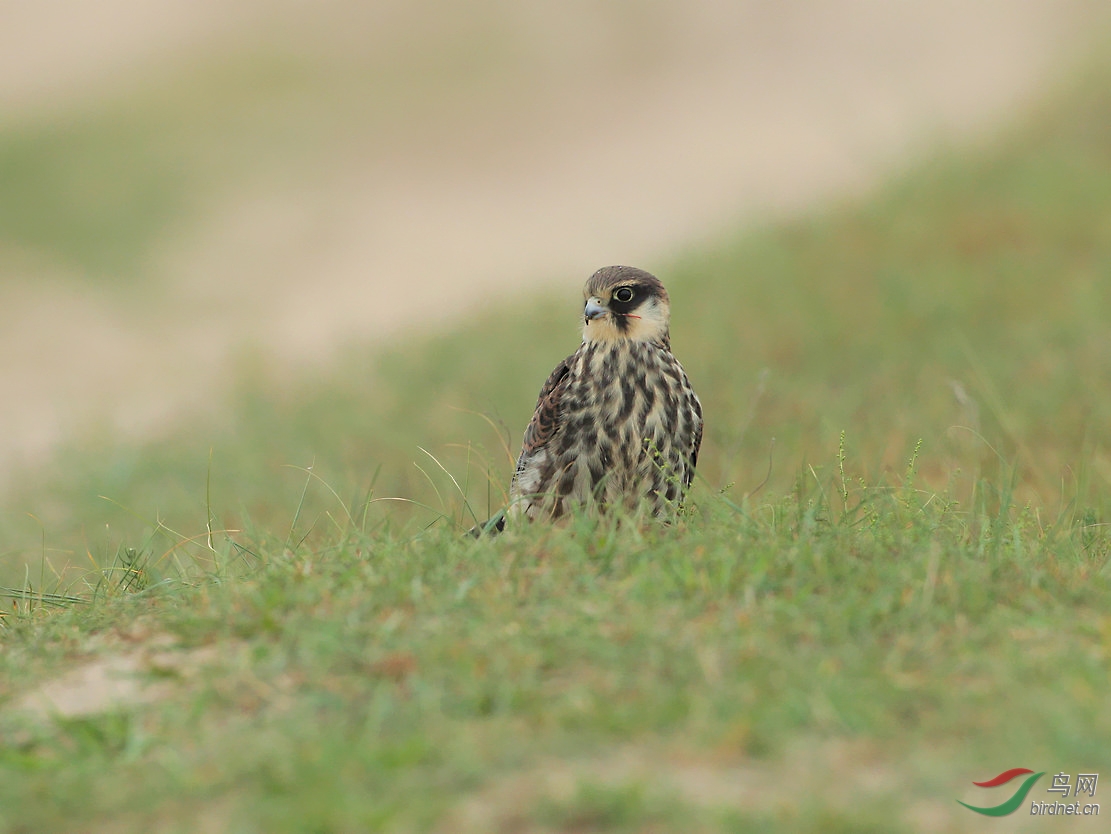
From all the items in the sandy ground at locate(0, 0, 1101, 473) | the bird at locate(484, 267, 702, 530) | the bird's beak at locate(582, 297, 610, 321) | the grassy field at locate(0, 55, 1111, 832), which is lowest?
the grassy field at locate(0, 55, 1111, 832)

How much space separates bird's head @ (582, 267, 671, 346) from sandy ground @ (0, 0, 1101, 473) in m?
5.45

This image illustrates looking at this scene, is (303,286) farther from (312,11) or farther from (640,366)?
(640,366)

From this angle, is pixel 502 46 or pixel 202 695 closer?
pixel 202 695

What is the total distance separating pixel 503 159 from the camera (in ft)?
58.5

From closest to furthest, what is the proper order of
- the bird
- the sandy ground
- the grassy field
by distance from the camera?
1. the grassy field
2. the bird
3. the sandy ground

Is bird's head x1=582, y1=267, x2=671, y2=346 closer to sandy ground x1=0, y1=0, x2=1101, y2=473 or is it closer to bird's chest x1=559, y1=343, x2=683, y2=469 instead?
bird's chest x1=559, y1=343, x2=683, y2=469

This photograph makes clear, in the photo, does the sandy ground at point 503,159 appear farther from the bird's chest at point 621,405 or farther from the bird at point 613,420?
the bird's chest at point 621,405

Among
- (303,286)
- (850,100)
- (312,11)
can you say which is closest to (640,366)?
(303,286)

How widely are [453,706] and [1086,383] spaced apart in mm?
5611

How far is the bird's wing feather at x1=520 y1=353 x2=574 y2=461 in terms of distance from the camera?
4.81m

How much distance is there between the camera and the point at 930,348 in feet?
27.5

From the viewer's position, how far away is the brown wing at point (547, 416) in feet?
15.8

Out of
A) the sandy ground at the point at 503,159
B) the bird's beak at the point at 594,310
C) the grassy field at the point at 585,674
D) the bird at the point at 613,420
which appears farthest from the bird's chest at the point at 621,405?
the sandy ground at the point at 503,159

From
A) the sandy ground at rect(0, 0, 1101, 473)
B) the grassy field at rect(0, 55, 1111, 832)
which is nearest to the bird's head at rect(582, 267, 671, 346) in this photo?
the grassy field at rect(0, 55, 1111, 832)
